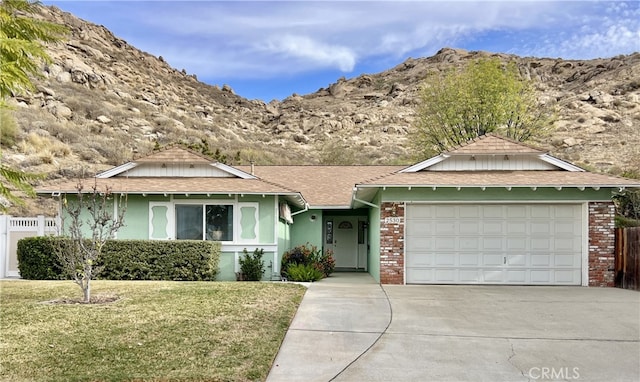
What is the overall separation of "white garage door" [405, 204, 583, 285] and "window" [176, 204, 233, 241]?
5.40 meters

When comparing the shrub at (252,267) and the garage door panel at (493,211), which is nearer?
the garage door panel at (493,211)

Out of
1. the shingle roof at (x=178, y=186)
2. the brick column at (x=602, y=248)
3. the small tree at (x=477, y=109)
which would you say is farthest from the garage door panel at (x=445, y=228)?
the small tree at (x=477, y=109)

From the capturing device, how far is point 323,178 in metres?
22.3

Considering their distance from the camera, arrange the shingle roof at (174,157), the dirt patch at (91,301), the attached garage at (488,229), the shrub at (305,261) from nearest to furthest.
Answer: the dirt patch at (91,301), the attached garage at (488,229), the shrub at (305,261), the shingle roof at (174,157)

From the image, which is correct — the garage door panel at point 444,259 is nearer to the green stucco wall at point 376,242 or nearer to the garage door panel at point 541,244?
the green stucco wall at point 376,242

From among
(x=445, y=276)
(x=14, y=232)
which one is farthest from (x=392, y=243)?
(x=14, y=232)

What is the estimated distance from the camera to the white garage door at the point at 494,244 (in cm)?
1366

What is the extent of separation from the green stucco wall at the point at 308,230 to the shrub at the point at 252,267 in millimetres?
4919

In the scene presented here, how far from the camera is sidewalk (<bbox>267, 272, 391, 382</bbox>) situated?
242 inches

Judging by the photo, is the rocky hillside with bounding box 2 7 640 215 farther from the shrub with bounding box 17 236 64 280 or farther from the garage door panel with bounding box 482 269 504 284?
the garage door panel with bounding box 482 269 504 284

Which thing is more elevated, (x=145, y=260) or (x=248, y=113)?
(x=248, y=113)

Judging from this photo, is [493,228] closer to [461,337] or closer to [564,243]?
[564,243]

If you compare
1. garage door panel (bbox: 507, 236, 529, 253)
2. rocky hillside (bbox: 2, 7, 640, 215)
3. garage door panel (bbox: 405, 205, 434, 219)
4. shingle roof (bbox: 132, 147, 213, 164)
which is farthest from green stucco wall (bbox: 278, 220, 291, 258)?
rocky hillside (bbox: 2, 7, 640, 215)

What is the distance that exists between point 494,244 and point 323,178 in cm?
999
